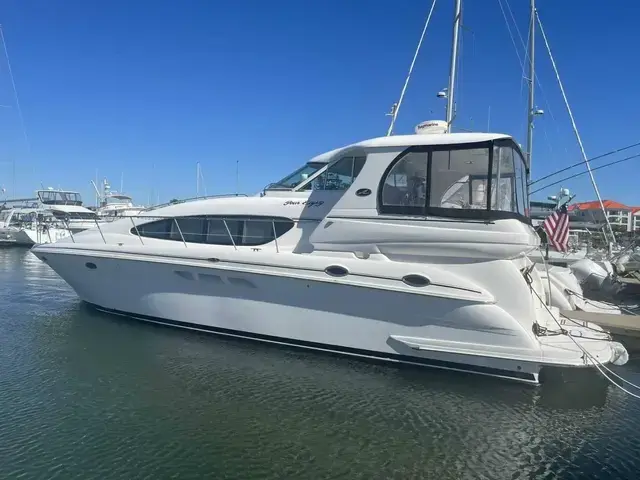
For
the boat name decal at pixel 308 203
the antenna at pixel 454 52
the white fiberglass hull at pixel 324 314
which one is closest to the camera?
the white fiberglass hull at pixel 324 314

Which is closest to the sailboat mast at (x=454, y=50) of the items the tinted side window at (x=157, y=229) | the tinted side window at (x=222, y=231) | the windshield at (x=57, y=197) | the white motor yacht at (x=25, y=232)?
the tinted side window at (x=222, y=231)

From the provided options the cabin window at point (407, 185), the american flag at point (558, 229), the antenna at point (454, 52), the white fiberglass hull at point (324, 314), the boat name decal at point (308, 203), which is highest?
the antenna at point (454, 52)

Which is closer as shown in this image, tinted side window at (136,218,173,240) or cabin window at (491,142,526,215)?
cabin window at (491,142,526,215)

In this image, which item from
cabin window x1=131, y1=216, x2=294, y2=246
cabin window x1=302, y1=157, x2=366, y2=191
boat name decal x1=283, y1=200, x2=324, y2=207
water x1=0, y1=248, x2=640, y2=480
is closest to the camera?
water x1=0, y1=248, x2=640, y2=480

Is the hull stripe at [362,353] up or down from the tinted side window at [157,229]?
down

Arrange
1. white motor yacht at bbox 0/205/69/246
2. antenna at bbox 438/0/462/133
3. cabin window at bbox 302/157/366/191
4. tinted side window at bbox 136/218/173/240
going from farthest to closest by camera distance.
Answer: white motor yacht at bbox 0/205/69/246 < antenna at bbox 438/0/462/133 < tinted side window at bbox 136/218/173/240 < cabin window at bbox 302/157/366/191

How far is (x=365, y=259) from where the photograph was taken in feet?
25.3

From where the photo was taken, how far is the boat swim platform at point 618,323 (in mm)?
8674

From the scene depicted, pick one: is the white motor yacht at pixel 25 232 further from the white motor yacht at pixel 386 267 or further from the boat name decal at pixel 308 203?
the boat name decal at pixel 308 203

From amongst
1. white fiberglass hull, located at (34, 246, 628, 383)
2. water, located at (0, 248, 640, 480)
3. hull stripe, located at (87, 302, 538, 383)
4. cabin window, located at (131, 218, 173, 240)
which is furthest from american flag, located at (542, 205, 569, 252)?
cabin window, located at (131, 218, 173, 240)

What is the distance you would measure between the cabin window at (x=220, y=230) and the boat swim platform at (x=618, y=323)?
18.6 feet

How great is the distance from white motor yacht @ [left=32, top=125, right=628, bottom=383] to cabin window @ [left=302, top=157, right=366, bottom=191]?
2 centimetres

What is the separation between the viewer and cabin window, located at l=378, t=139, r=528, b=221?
7.08 m

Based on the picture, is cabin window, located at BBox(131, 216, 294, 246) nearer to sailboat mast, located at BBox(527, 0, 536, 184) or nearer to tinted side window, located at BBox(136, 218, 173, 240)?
tinted side window, located at BBox(136, 218, 173, 240)
